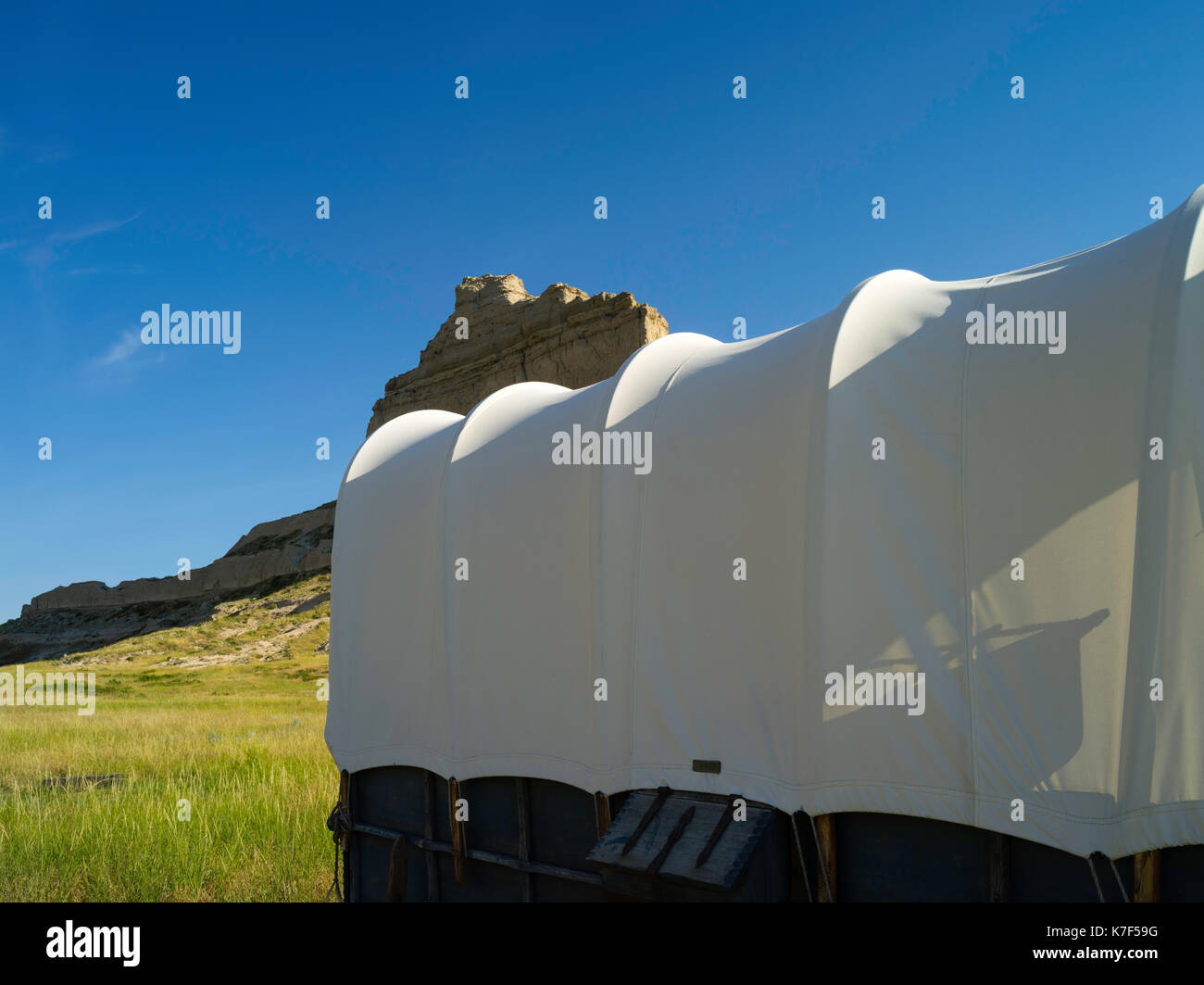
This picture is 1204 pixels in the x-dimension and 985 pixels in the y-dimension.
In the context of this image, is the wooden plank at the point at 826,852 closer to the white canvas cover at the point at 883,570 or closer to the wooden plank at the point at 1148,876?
the white canvas cover at the point at 883,570

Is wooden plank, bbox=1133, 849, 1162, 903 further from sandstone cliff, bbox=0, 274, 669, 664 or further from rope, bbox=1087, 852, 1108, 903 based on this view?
sandstone cliff, bbox=0, 274, 669, 664

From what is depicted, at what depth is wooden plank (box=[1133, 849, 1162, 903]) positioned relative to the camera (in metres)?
3.03

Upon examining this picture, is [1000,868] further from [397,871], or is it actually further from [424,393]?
[424,393]

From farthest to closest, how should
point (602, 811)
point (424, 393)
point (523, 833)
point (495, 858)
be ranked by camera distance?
point (424, 393), point (495, 858), point (523, 833), point (602, 811)

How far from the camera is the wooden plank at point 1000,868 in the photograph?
132 inches

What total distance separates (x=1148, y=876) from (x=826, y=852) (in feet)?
4.19

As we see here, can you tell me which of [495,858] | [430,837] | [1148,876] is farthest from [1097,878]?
[430,837]

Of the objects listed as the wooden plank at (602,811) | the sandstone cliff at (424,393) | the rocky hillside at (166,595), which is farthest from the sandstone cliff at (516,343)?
the wooden plank at (602,811)

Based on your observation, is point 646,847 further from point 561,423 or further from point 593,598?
point 561,423

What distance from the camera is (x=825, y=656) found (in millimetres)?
3750

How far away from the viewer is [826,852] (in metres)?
3.73

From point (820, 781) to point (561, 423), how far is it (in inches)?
117

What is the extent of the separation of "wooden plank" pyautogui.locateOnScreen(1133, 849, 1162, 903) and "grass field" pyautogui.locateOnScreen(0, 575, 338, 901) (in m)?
7.51

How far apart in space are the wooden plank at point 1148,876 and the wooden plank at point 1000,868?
0.46 m
